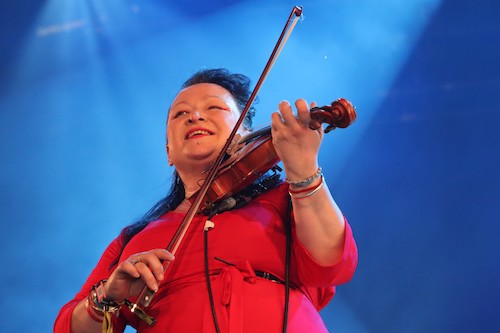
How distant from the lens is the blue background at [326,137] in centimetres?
226

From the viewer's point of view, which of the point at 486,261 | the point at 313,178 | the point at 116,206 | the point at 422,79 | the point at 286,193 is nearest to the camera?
the point at 313,178

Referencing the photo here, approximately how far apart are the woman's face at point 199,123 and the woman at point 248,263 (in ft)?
0.06

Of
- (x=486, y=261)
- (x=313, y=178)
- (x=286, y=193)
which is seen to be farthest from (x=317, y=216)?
(x=486, y=261)

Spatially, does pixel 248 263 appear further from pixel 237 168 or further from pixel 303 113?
pixel 303 113

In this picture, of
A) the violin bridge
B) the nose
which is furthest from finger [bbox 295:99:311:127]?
the nose

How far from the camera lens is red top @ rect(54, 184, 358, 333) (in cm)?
128

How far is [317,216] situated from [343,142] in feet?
4.45

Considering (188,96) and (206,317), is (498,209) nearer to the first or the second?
(188,96)

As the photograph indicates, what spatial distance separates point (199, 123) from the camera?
1.73m

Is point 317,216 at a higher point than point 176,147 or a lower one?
lower

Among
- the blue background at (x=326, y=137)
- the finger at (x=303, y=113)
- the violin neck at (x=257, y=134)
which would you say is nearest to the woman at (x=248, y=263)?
the finger at (x=303, y=113)

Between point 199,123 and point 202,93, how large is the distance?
148mm

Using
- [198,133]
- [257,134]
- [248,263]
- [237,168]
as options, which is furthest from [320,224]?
[198,133]

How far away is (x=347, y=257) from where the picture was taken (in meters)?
1.26
